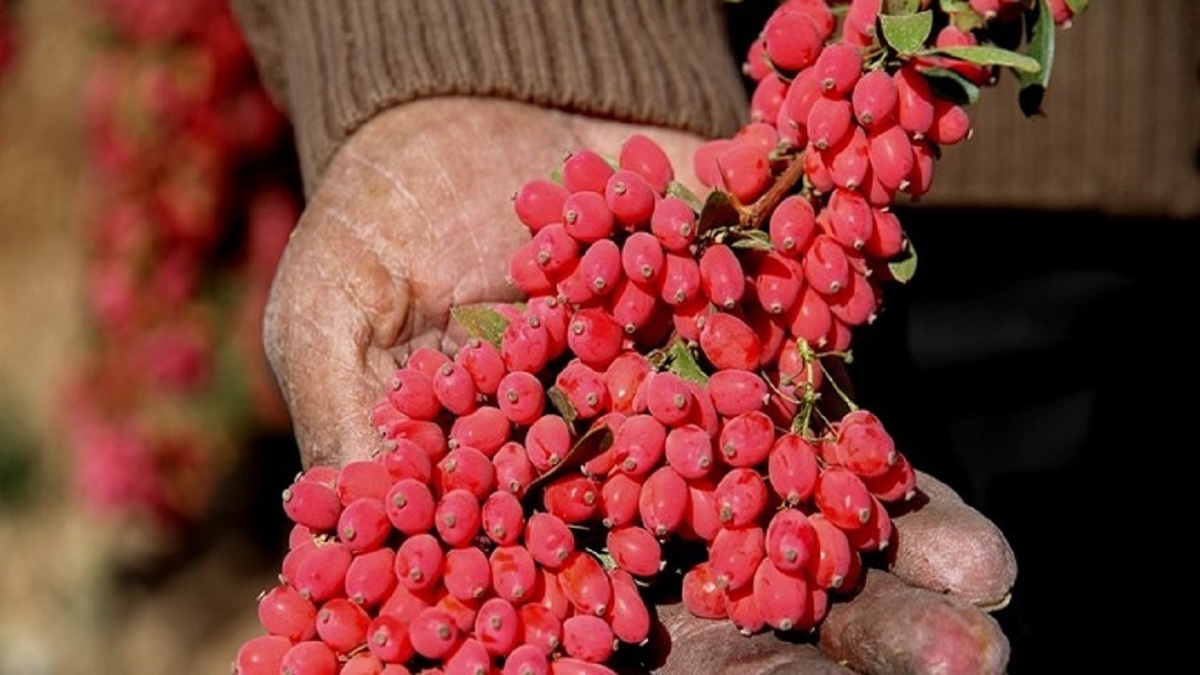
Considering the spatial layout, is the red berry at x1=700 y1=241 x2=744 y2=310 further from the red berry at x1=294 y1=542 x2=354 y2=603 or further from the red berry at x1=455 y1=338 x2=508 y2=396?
the red berry at x1=294 y1=542 x2=354 y2=603

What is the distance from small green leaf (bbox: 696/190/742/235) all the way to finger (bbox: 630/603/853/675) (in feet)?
0.83

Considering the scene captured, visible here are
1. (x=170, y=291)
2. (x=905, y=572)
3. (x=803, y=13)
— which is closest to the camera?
(x=905, y=572)

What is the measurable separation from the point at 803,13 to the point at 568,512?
0.40 m

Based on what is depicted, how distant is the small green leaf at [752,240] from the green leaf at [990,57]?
0.16m

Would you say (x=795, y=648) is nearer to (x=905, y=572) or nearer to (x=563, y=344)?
(x=905, y=572)

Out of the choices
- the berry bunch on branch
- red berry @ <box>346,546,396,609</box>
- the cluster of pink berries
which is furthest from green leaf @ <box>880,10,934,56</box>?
the cluster of pink berries

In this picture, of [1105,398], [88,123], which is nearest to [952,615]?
[1105,398]

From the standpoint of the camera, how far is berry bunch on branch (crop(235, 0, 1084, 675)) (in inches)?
35.1

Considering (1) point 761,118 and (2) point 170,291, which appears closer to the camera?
(1) point 761,118

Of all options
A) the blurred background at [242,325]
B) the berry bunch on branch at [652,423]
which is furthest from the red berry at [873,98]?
the blurred background at [242,325]

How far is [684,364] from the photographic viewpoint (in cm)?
98

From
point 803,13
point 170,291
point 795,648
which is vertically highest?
point 803,13

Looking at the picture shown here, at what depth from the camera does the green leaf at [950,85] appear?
995 mm

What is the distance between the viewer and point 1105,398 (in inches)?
63.0
